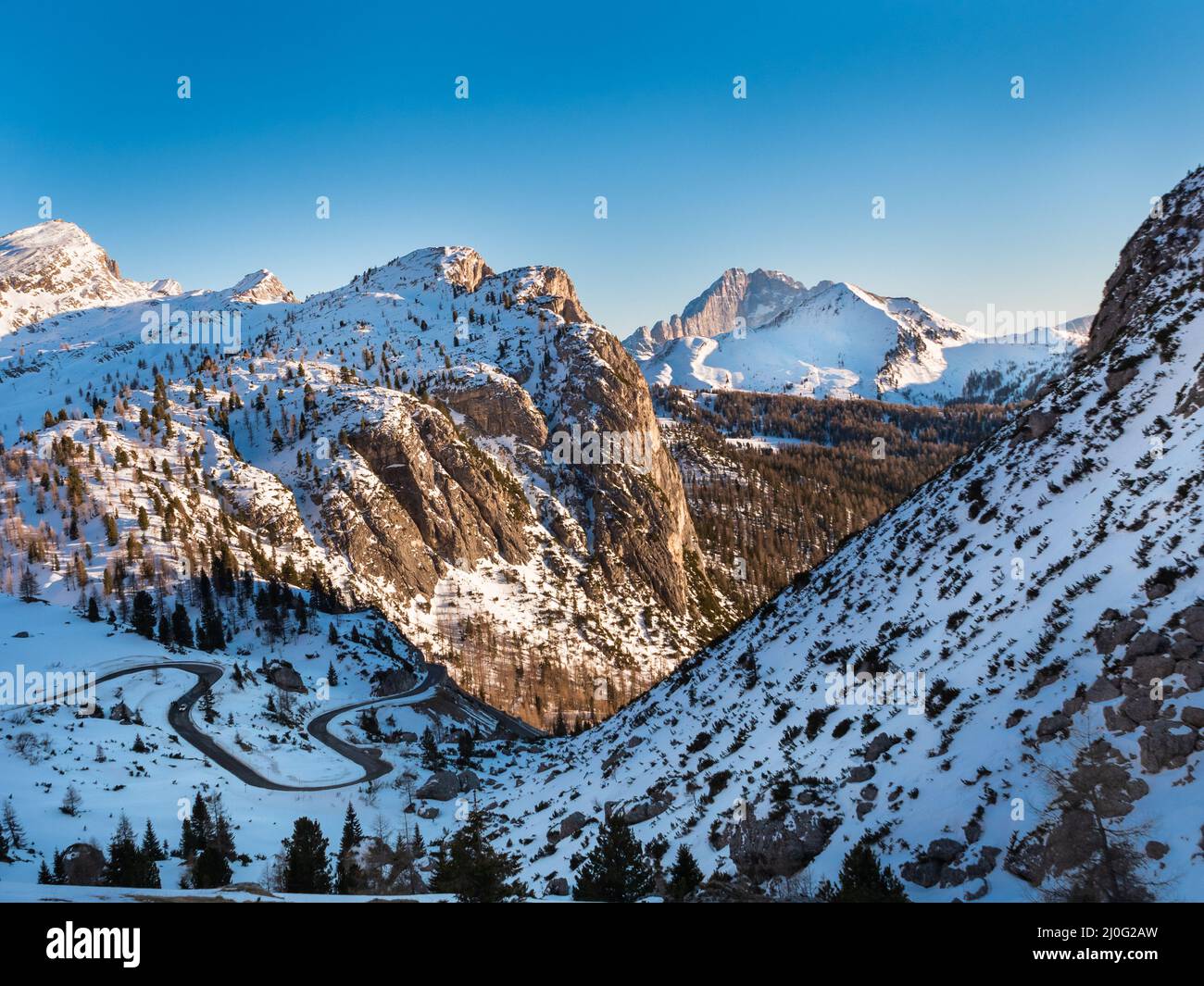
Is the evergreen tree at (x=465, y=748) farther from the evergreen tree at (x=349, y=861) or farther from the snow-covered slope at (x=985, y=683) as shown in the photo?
the evergreen tree at (x=349, y=861)

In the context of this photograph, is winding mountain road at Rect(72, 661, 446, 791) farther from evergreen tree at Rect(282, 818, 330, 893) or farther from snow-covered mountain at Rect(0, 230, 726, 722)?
snow-covered mountain at Rect(0, 230, 726, 722)

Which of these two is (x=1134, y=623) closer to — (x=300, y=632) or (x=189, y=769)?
(x=189, y=769)

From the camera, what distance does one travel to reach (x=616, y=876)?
1978 cm

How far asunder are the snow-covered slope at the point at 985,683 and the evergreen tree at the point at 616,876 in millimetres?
2333

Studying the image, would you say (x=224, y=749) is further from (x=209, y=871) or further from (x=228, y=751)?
(x=209, y=871)

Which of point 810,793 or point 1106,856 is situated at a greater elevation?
point 1106,856

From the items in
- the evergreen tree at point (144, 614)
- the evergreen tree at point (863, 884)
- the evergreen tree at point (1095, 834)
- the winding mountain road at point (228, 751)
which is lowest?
the winding mountain road at point (228, 751)

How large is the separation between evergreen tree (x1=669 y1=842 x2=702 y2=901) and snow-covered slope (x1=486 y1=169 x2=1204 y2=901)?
1040mm

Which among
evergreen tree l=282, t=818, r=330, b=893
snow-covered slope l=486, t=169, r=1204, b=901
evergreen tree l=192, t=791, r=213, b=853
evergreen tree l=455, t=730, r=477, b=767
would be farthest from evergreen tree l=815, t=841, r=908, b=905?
evergreen tree l=455, t=730, r=477, b=767

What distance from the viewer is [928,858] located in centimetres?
1492

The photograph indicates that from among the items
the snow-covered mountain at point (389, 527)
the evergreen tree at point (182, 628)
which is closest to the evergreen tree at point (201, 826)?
the evergreen tree at point (182, 628)

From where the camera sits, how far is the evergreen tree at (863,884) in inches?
518
